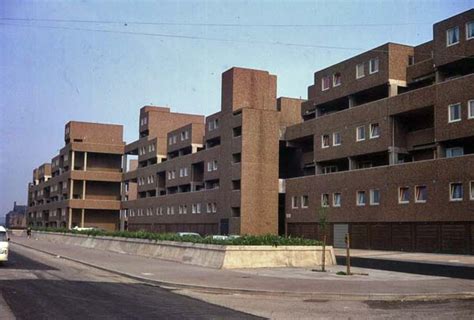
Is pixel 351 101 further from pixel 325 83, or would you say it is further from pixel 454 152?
pixel 454 152

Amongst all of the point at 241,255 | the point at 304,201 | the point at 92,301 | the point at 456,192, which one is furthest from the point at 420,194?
the point at 92,301

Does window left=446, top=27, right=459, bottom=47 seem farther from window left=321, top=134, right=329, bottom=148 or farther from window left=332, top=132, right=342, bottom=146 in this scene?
window left=321, top=134, right=329, bottom=148

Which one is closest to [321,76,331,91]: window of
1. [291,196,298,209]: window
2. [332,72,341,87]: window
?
[332,72,341,87]: window

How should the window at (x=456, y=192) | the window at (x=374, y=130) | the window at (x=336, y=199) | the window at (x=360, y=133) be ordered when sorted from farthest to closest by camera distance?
the window at (x=336, y=199)
the window at (x=360, y=133)
the window at (x=374, y=130)
the window at (x=456, y=192)

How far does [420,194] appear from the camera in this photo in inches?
1818

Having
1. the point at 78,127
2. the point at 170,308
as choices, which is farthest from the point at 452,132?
the point at 78,127

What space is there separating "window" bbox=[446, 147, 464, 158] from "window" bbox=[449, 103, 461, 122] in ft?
8.19

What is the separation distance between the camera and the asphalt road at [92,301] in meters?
12.1

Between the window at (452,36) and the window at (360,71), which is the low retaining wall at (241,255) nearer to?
the window at (452,36)

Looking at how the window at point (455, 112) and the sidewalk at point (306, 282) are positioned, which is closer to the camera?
the sidewalk at point (306, 282)

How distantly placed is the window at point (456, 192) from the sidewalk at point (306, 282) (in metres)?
20.1

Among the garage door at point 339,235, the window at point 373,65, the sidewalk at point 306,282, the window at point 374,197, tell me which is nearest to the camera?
the sidewalk at point 306,282

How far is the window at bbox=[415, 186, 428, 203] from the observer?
150 feet

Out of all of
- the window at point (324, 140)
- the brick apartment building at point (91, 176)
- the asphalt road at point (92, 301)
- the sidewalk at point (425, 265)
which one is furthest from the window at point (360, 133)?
the brick apartment building at point (91, 176)
